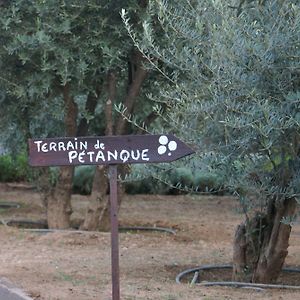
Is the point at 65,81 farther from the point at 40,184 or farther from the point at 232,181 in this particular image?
the point at 232,181

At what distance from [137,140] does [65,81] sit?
4.78 meters

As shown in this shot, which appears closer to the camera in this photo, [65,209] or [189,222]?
[65,209]

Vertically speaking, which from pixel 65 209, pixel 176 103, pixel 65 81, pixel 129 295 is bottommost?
pixel 129 295

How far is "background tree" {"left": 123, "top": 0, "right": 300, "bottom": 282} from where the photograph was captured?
689cm

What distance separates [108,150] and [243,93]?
1442 mm

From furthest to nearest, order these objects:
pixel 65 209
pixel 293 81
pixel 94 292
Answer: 1. pixel 65 209
2. pixel 94 292
3. pixel 293 81

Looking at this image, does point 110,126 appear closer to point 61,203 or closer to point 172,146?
point 61,203

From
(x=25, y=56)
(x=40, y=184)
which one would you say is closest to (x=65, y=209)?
(x=40, y=184)

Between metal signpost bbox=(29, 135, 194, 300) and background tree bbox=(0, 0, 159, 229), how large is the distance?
4511mm

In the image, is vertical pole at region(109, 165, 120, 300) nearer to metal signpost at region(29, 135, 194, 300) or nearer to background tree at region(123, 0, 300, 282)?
metal signpost at region(29, 135, 194, 300)

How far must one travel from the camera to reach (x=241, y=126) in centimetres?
677

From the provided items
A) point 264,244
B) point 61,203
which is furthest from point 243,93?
point 61,203

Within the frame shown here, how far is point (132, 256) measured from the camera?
10664mm

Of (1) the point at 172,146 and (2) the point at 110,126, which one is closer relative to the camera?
(1) the point at 172,146
